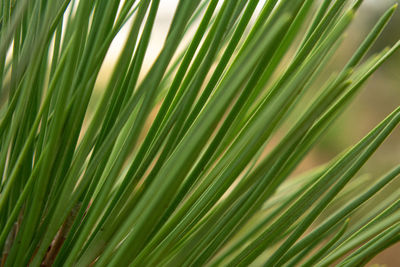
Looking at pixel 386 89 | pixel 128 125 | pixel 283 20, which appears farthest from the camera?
pixel 386 89

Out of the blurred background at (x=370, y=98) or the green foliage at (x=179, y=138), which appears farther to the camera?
the blurred background at (x=370, y=98)

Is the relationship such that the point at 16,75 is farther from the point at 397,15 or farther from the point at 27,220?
the point at 397,15

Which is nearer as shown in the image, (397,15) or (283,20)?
(283,20)

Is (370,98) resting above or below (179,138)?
above

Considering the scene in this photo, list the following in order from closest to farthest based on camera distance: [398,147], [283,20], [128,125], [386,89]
→ [283,20], [128,125], [398,147], [386,89]

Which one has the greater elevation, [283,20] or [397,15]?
[397,15]

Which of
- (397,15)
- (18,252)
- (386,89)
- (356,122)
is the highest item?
(397,15)

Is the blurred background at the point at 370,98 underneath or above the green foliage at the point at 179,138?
above

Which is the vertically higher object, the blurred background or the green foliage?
the blurred background

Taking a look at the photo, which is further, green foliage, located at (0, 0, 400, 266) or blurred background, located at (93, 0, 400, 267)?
blurred background, located at (93, 0, 400, 267)

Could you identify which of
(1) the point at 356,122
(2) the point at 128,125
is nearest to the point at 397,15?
(1) the point at 356,122

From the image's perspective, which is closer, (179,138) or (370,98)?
(179,138)
